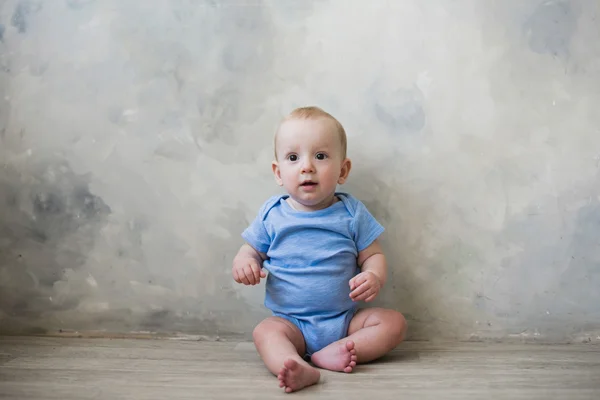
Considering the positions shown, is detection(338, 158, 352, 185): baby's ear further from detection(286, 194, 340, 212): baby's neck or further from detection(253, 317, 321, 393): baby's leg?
detection(253, 317, 321, 393): baby's leg

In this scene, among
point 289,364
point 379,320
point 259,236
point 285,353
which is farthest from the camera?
point 259,236

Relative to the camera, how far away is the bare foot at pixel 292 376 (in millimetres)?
1162

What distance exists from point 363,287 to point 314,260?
152 mm

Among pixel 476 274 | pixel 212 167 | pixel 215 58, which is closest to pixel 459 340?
pixel 476 274

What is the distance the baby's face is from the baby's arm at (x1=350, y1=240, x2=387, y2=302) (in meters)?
0.18

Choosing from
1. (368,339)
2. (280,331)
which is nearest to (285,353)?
(280,331)

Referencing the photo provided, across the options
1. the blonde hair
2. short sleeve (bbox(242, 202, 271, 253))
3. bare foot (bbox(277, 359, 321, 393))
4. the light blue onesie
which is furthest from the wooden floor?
the blonde hair

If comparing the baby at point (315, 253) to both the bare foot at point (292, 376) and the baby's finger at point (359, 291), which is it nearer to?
the baby's finger at point (359, 291)

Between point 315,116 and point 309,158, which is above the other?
point 315,116

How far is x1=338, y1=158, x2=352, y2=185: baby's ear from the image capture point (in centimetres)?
151

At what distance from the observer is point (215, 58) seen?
160 centimetres

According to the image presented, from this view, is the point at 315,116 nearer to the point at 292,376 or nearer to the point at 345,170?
the point at 345,170

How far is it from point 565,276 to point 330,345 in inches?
25.8

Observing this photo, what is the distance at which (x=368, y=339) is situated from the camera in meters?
1.36
